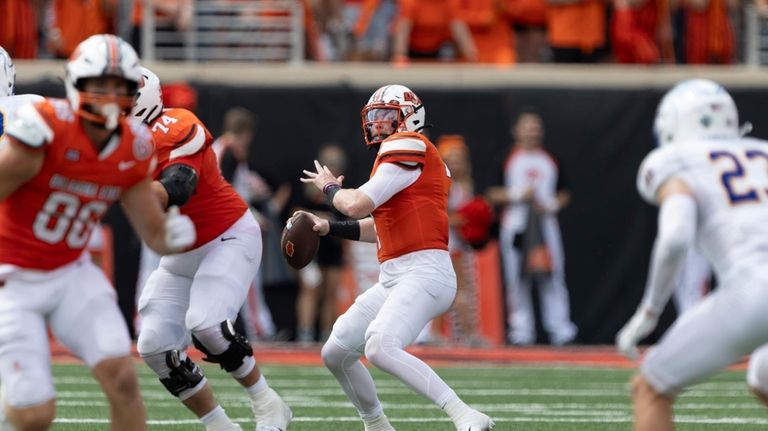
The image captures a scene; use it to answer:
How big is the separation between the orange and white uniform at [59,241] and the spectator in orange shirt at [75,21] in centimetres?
813

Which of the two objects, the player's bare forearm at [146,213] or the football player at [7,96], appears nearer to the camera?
the player's bare forearm at [146,213]

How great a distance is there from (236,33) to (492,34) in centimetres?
229

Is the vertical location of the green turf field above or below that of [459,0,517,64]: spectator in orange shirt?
below

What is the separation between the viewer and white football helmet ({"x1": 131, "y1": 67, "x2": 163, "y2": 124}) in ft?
20.6

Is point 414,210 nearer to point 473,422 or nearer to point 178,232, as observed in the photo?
point 473,422

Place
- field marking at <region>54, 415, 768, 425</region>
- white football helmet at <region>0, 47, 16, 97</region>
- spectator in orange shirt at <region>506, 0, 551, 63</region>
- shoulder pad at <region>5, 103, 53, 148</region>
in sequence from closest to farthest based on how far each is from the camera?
shoulder pad at <region>5, 103, 53, 148</region>, white football helmet at <region>0, 47, 16, 97</region>, field marking at <region>54, 415, 768, 425</region>, spectator in orange shirt at <region>506, 0, 551, 63</region>

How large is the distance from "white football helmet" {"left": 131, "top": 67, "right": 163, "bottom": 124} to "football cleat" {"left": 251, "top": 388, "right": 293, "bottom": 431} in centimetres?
128

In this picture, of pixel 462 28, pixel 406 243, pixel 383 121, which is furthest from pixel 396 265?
pixel 462 28

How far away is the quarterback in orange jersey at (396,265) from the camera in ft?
19.8

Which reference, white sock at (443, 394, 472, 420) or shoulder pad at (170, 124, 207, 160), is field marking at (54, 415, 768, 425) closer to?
white sock at (443, 394, 472, 420)

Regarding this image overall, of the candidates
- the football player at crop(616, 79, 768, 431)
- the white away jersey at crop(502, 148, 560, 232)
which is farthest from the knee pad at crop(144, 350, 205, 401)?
the white away jersey at crop(502, 148, 560, 232)

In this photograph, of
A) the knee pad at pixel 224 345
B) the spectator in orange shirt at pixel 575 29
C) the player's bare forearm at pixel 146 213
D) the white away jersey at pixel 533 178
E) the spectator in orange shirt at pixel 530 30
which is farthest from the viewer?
the spectator in orange shirt at pixel 530 30

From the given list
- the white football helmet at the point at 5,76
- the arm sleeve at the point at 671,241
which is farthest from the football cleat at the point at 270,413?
the arm sleeve at the point at 671,241

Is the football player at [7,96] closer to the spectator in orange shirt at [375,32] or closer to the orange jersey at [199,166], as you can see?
the orange jersey at [199,166]
